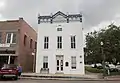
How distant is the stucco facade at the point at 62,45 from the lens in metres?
26.0

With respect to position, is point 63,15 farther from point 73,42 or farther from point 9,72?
point 9,72

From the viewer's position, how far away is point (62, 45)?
87.8 ft

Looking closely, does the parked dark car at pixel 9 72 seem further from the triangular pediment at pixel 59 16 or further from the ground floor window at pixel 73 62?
the triangular pediment at pixel 59 16

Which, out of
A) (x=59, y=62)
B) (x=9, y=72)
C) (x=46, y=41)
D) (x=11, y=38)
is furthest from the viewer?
(x=46, y=41)

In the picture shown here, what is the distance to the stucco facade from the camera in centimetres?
2604

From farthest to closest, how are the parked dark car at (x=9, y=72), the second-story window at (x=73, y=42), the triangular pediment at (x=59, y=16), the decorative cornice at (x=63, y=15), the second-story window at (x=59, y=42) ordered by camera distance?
the triangular pediment at (x=59, y=16) → the decorative cornice at (x=63, y=15) → the second-story window at (x=59, y=42) → the second-story window at (x=73, y=42) → the parked dark car at (x=9, y=72)

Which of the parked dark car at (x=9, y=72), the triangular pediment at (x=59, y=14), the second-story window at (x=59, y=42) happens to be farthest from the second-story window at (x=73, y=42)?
the parked dark car at (x=9, y=72)

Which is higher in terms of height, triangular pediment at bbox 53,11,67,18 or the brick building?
triangular pediment at bbox 53,11,67,18

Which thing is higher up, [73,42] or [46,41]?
[46,41]

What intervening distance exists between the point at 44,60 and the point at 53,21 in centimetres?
601

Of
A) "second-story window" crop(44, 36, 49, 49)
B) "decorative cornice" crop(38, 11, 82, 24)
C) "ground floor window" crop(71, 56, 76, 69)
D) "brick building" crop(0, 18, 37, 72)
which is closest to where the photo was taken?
"ground floor window" crop(71, 56, 76, 69)

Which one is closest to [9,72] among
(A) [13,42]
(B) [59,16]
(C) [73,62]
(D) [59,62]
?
(A) [13,42]

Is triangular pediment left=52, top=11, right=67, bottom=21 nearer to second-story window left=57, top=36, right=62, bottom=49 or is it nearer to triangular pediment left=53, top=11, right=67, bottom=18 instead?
triangular pediment left=53, top=11, right=67, bottom=18

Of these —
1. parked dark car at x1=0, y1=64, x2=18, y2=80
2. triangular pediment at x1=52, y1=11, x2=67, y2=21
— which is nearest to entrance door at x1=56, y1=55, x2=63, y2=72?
triangular pediment at x1=52, y1=11, x2=67, y2=21
